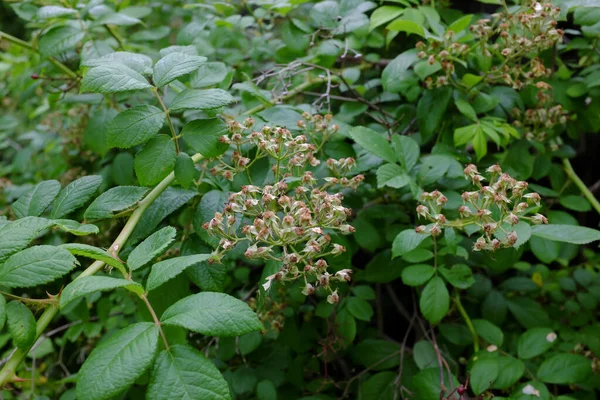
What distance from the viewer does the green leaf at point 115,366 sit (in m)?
0.61

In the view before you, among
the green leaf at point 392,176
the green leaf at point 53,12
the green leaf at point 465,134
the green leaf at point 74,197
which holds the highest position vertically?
the green leaf at point 53,12

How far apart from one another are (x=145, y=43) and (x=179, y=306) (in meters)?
1.59

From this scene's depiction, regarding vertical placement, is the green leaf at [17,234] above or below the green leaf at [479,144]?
above

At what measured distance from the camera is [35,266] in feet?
2.21

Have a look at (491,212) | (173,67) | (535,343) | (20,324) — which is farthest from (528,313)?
(20,324)

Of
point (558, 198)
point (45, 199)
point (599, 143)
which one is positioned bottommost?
point (599, 143)

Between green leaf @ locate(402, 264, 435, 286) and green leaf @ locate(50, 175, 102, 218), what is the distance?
0.62 metres

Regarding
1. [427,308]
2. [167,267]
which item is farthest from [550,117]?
[167,267]

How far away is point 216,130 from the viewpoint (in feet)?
2.92

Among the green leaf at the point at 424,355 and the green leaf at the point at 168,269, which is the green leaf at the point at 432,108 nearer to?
the green leaf at the point at 424,355

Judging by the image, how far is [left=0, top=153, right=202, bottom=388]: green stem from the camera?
71cm

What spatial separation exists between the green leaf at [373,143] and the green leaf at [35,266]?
1.86 ft

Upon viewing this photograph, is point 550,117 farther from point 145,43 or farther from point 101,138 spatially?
point 145,43

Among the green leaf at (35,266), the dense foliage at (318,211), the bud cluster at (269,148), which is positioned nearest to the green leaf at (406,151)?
the dense foliage at (318,211)
